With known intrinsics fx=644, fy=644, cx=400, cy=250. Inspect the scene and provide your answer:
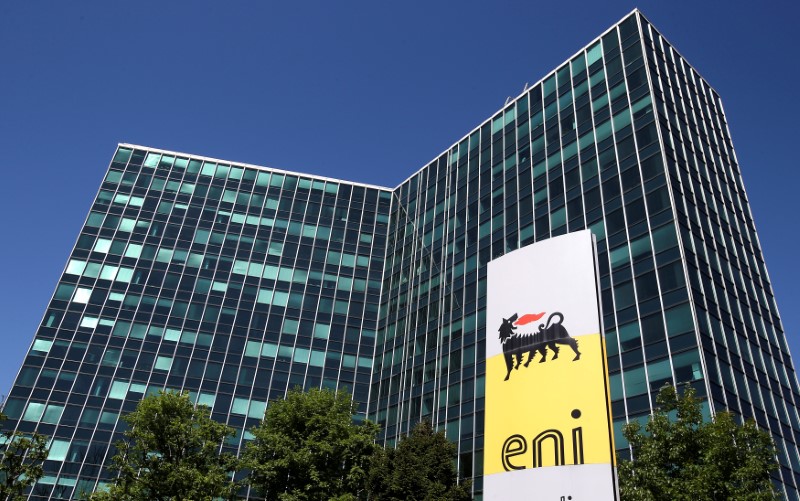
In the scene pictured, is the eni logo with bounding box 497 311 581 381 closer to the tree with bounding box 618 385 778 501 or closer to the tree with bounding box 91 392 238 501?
the tree with bounding box 618 385 778 501

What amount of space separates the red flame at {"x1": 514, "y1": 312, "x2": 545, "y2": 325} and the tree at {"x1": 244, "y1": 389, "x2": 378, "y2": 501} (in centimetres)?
2115

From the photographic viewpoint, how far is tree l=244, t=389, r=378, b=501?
3828 cm

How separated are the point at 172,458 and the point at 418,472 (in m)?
14.1

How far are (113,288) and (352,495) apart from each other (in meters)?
39.0

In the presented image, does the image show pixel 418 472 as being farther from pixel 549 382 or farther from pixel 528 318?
pixel 549 382

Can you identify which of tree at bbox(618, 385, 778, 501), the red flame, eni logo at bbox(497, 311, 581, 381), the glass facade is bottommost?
tree at bbox(618, 385, 778, 501)

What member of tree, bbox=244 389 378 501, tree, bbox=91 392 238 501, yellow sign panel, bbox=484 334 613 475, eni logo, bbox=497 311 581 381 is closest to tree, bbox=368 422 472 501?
tree, bbox=244 389 378 501

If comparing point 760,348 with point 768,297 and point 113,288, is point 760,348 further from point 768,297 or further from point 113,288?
point 113,288

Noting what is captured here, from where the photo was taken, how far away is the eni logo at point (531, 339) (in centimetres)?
1992

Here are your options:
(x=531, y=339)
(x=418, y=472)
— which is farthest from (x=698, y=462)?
(x=418, y=472)

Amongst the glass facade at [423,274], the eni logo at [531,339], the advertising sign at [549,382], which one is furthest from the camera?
the glass facade at [423,274]

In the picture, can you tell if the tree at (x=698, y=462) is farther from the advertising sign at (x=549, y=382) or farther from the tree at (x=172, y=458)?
the tree at (x=172, y=458)

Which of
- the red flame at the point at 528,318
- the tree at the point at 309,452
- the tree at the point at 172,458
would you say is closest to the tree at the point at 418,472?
the tree at the point at 309,452

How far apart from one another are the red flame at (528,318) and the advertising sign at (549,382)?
0.04 m
